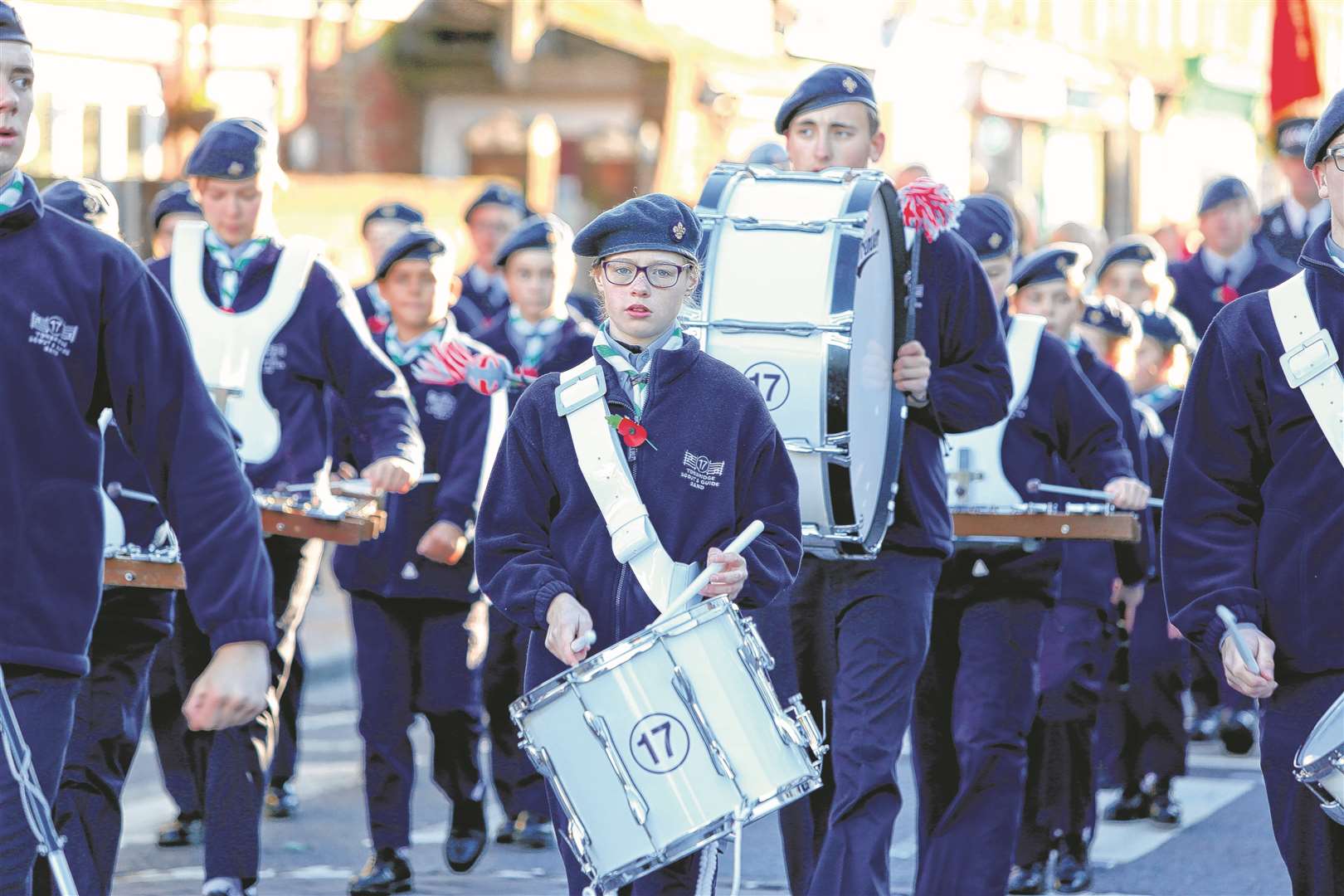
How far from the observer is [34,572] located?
14.5 ft

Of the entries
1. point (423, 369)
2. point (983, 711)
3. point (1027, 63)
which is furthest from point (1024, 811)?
point (1027, 63)

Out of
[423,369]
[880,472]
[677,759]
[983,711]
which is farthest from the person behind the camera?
[423,369]

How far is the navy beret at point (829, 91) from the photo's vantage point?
6.96m

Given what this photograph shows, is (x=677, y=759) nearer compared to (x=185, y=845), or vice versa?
(x=677, y=759)

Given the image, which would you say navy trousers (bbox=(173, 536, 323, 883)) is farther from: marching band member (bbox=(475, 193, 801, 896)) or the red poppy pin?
the red poppy pin

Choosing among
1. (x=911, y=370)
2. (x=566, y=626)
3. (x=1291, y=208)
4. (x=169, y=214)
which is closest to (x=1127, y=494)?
(x=911, y=370)

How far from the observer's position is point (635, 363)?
17.8 feet

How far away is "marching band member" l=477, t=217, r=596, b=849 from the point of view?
918cm

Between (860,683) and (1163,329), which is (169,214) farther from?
(860,683)

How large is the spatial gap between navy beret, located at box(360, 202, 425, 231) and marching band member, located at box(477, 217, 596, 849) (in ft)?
7.30

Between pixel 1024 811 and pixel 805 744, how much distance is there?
3.34 metres

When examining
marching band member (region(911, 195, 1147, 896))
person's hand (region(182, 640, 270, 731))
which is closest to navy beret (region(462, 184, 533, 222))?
marching band member (region(911, 195, 1147, 896))

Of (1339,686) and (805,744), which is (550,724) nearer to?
(805,744)

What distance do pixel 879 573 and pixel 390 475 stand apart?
161 cm
